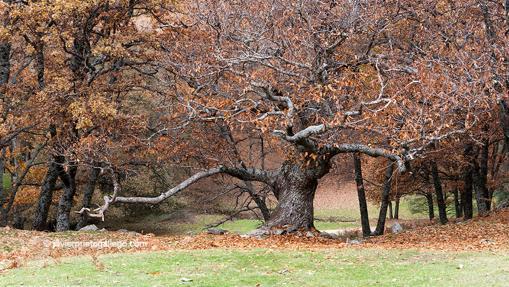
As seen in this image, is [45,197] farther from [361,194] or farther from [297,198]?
[361,194]

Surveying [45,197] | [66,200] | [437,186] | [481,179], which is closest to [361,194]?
[437,186]

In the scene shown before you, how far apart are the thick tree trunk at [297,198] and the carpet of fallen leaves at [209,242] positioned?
3.76 ft

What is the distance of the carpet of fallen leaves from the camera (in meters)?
17.0

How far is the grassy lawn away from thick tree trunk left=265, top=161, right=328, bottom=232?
19.2 feet

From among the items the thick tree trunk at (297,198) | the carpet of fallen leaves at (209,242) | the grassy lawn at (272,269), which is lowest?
the grassy lawn at (272,269)

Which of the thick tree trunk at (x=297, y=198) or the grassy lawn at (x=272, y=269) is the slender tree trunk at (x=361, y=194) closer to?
the thick tree trunk at (x=297, y=198)

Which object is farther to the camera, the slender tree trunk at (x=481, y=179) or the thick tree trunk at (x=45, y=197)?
the slender tree trunk at (x=481, y=179)

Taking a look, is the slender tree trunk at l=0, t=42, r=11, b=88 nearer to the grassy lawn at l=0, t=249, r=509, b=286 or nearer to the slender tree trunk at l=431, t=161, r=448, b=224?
the grassy lawn at l=0, t=249, r=509, b=286

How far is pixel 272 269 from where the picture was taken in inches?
517

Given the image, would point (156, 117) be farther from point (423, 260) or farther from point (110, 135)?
point (423, 260)

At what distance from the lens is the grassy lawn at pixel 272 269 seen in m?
11.5

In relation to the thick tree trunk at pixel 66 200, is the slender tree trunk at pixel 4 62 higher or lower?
higher

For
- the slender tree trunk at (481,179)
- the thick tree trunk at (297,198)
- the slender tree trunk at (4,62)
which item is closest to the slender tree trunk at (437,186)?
the slender tree trunk at (481,179)

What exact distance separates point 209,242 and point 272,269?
5600 mm
